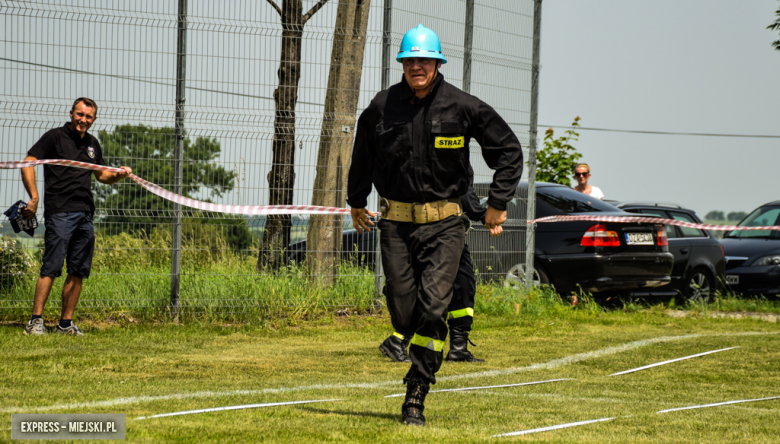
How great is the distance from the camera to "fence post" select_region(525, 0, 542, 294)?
10.8m

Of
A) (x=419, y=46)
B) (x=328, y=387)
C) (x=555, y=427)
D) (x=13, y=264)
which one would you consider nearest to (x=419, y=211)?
(x=419, y=46)

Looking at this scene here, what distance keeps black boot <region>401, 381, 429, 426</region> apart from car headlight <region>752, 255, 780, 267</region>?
407 inches

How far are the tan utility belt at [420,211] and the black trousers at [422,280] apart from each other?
0.10ft

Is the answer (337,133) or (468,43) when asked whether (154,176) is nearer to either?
(337,133)

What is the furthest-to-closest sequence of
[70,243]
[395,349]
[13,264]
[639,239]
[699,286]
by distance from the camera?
[699,286], [639,239], [13,264], [70,243], [395,349]

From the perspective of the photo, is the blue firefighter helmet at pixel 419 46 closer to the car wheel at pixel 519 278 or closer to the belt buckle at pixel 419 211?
the belt buckle at pixel 419 211

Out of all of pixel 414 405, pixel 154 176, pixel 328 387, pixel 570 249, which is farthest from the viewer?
pixel 570 249

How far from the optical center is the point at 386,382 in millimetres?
5789

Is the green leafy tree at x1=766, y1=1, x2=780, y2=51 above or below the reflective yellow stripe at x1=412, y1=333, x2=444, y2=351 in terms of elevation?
above

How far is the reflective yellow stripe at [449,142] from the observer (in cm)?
439

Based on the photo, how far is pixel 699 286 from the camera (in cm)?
1262

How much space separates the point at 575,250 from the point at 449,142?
6444 millimetres

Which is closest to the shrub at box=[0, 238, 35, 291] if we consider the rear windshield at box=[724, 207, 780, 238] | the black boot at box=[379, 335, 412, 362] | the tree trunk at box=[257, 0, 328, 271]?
the tree trunk at box=[257, 0, 328, 271]

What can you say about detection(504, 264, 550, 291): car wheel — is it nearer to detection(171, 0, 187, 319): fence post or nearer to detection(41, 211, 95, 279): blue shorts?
detection(171, 0, 187, 319): fence post
